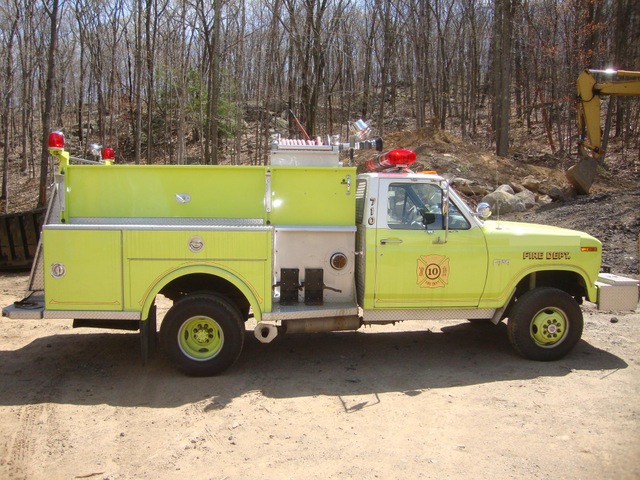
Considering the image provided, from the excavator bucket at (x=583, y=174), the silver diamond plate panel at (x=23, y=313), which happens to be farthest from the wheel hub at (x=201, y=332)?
the excavator bucket at (x=583, y=174)

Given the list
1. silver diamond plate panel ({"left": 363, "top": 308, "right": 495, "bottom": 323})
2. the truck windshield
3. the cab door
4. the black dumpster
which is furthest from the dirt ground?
the black dumpster

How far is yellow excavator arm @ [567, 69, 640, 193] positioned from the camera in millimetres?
14555

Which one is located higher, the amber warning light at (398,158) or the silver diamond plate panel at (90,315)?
the amber warning light at (398,158)

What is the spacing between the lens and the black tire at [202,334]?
577 centimetres

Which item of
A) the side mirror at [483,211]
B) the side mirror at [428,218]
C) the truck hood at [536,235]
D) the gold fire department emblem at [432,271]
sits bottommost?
the gold fire department emblem at [432,271]

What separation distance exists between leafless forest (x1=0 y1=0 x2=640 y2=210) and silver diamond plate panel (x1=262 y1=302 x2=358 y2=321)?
14015mm

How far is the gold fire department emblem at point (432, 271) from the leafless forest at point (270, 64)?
578 inches

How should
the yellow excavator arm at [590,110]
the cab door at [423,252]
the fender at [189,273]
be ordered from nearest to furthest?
the fender at [189,273]
the cab door at [423,252]
the yellow excavator arm at [590,110]

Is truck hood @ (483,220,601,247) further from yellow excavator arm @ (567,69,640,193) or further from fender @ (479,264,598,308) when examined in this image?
yellow excavator arm @ (567,69,640,193)

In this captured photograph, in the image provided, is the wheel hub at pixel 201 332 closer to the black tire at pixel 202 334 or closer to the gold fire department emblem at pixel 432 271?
the black tire at pixel 202 334

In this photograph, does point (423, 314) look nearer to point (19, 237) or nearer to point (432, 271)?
point (432, 271)

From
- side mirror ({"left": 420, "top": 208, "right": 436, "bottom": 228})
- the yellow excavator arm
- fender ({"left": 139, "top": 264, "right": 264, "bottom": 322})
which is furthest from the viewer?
the yellow excavator arm

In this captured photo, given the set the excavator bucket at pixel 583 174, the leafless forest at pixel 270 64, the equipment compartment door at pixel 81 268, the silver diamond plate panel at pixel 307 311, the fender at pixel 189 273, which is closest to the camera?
the equipment compartment door at pixel 81 268

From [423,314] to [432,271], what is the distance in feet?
1.62
